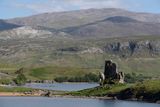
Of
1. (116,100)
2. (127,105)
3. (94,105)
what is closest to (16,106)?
(94,105)

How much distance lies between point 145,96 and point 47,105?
4900 cm

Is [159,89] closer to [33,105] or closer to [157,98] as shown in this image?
[157,98]

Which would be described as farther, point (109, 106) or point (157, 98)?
point (157, 98)

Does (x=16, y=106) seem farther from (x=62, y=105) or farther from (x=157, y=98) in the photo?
(x=157, y=98)

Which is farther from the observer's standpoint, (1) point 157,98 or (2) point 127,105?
(1) point 157,98

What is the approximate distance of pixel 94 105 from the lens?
164m

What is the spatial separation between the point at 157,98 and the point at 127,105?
2441cm

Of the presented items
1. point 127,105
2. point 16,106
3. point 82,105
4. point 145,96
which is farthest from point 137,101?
point 16,106

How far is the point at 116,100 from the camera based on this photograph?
640ft

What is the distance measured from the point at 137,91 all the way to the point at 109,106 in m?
36.3

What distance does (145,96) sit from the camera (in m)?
195

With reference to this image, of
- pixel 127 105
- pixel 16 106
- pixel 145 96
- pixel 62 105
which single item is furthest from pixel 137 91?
pixel 16 106

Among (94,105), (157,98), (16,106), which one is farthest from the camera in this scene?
(157,98)

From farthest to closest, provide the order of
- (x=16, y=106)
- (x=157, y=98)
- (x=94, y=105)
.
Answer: (x=157, y=98), (x=94, y=105), (x=16, y=106)
